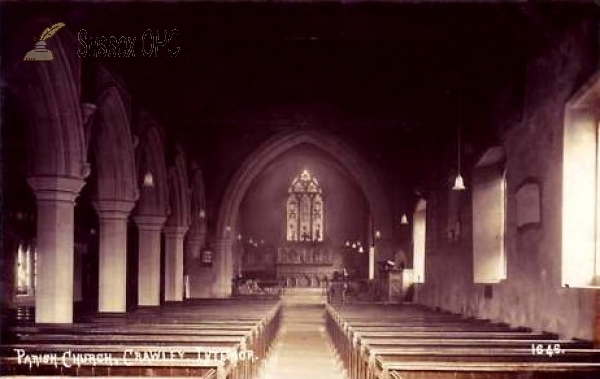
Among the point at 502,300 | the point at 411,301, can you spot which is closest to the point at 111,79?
the point at 502,300

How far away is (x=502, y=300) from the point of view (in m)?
11.8

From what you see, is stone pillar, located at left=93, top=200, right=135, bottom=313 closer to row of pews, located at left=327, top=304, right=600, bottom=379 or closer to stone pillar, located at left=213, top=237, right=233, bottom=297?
row of pews, located at left=327, top=304, right=600, bottom=379

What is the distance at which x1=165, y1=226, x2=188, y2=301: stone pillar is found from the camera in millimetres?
19734

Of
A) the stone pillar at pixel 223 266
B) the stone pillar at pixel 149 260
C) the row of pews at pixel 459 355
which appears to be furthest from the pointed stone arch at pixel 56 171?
the stone pillar at pixel 223 266

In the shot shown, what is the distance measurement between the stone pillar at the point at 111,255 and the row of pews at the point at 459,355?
5.59m

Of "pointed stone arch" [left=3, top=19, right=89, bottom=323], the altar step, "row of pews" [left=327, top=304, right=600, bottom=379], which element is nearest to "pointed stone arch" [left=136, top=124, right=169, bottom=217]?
"pointed stone arch" [left=3, top=19, right=89, bottom=323]

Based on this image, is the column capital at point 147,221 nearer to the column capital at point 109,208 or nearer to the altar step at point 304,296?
the column capital at point 109,208

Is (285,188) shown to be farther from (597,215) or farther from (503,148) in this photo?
(597,215)

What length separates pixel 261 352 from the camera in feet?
34.8

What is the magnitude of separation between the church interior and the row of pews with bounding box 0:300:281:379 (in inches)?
1.4

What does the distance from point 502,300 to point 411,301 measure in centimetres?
997

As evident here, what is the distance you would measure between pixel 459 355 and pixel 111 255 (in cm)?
876

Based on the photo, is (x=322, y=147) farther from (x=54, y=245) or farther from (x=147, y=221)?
(x=54, y=245)

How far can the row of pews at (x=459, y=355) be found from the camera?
5184mm
